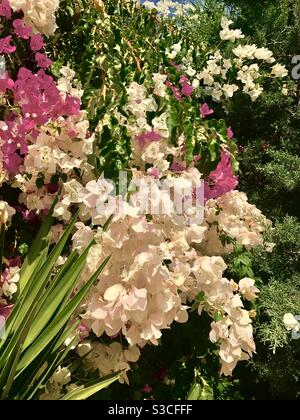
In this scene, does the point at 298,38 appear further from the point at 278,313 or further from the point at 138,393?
the point at 138,393

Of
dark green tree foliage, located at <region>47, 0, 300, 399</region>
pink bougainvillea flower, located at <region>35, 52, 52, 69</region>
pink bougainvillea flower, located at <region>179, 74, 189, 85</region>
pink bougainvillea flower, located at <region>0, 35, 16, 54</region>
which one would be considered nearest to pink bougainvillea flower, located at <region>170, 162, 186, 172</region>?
dark green tree foliage, located at <region>47, 0, 300, 399</region>

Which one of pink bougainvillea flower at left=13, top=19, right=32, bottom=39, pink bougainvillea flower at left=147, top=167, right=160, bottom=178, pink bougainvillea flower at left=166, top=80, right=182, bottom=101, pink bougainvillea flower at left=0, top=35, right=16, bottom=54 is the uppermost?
pink bougainvillea flower at left=13, top=19, right=32, bottom=39

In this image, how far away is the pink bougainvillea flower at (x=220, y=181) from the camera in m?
1.93

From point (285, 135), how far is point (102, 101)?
193 centimetres

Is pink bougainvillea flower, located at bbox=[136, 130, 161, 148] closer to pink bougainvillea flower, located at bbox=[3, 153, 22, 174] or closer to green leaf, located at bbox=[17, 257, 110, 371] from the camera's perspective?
pink bougainvillea flower, located at bbox=[3, 153, 22, 174]

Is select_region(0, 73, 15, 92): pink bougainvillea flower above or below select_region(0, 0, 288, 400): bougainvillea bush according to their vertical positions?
above

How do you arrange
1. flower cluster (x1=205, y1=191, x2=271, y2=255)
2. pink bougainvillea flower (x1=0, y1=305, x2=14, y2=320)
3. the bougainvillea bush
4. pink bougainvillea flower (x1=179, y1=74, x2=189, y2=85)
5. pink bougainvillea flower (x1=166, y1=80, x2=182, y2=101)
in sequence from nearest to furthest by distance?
the bougainvillea bush
pink bougainvillea flower (x1=0, y1=305, x2=14, y2=320)
flower cluster (x1=205, y1=191, x2=271, y2=255)
pink bougainvillea flower (x1=166, y1=80, x2=182, y2=101)
pink bougainvillea flower (x1=179, y1=74, x2=189, y2=85)

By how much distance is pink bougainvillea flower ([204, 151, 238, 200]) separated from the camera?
1935 millimetres

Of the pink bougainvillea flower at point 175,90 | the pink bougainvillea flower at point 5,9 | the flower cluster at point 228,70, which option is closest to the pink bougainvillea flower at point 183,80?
the pink bougainvillea flower at point 175,90

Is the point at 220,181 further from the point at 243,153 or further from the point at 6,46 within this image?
the point at 243,153

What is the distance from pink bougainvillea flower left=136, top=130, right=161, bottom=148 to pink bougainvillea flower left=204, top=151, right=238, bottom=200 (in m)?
0.26

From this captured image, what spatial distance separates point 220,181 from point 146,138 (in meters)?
0.32

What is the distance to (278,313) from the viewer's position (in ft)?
8.52

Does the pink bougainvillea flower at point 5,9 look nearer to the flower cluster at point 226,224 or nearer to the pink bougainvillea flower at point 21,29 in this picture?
the pink bougainvillea flower at point 21,29
